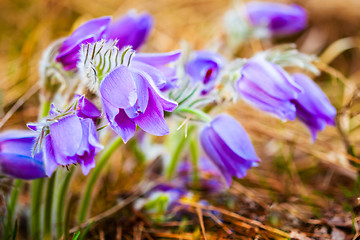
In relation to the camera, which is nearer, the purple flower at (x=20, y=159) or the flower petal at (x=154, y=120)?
the flower petal at (x=154, y=120)

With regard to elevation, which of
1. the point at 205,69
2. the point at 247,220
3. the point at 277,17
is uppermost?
the point at 277,17

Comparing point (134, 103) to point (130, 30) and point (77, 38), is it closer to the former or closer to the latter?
point (77, 38)

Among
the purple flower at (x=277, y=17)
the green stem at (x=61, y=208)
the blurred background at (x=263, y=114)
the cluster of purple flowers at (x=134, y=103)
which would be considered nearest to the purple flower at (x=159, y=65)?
the cluster of purple flowers at (x=134, y=103)

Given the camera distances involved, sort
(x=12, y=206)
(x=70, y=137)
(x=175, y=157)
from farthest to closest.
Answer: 1. (x=175, y=157)
2. (x=12, y=206)
3. (x=70, y=137)

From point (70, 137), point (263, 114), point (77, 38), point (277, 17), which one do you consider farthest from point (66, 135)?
point (263, 114)

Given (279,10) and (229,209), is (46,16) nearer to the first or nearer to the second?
(279,10)

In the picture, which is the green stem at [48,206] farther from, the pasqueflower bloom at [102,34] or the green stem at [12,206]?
the pasqueflower bloom at [102,34]

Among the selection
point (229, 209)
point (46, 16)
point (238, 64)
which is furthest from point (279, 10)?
point (46, 16)
